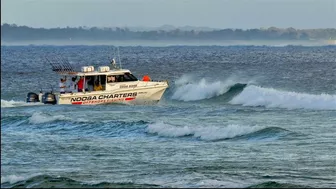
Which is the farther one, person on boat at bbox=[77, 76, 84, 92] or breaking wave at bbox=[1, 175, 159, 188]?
person on boat at bbox=[77, 76, 84, 92]

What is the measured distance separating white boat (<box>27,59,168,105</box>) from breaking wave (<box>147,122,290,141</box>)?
12535 millimetres

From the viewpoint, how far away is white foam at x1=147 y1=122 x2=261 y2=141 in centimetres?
2841

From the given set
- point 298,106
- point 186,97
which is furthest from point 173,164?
point 186,97

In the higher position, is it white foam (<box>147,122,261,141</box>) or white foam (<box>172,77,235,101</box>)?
white foam (<box>147,122,261,141</box>)

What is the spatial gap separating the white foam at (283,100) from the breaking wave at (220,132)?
13.1 m

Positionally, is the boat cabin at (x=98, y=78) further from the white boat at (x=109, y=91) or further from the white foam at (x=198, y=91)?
the white foam at (x=198, y=91)

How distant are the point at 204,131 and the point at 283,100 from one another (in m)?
17.1

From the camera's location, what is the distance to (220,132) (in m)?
28.9

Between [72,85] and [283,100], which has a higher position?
[72,85]

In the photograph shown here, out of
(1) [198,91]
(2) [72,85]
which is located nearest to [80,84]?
(2) [72,85]

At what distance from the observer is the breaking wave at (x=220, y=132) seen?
28.2m

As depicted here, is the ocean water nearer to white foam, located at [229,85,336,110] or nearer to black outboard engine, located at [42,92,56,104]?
white foam, located at [229,85,336,110]

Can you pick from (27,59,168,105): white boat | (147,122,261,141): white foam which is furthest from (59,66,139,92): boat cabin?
(147,122,261,141): white foam

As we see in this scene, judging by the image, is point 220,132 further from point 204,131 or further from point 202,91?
point 202,91
